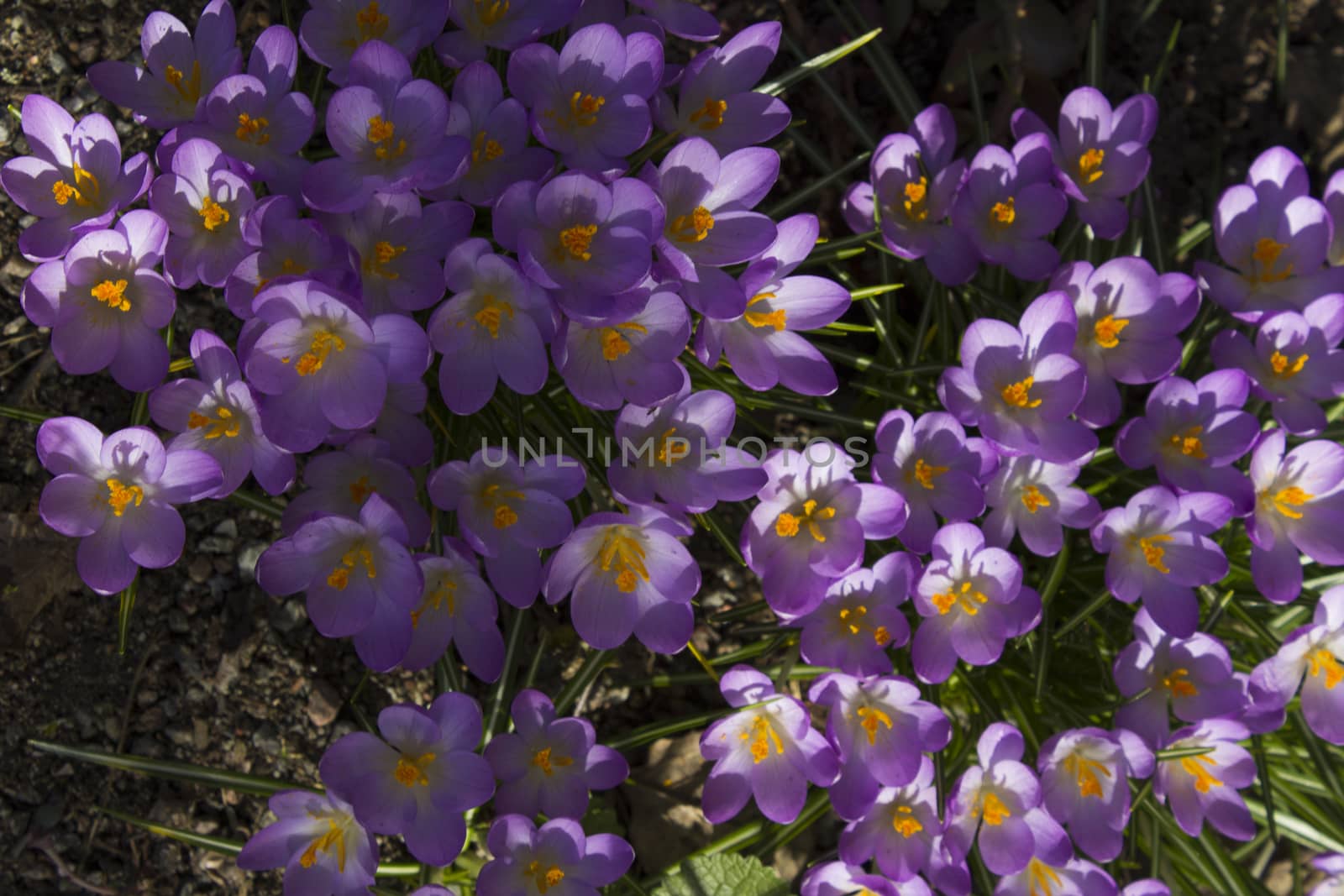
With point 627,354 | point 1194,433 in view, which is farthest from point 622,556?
point 1194,433

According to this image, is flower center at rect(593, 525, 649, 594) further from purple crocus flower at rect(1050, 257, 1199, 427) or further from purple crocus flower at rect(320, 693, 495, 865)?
purple crocus flower at rect(1050, 257, 1199, 427)

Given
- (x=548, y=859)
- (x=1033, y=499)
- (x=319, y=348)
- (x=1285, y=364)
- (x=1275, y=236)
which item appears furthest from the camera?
(x=1275, y=236)

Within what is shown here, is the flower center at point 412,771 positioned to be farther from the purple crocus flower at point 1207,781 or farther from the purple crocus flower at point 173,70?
the purple crocus flower at point 1207,781

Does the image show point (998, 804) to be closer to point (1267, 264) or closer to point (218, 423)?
point (1267, 264)

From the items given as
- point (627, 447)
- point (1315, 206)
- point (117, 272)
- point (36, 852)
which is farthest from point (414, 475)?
point (1315, 206)

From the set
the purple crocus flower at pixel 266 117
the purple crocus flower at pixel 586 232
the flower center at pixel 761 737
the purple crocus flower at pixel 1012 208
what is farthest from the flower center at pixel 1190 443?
the purple crocus flower at pixel 266 117

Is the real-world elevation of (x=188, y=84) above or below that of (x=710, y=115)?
above

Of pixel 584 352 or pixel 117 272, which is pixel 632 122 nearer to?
pixel 584 352
